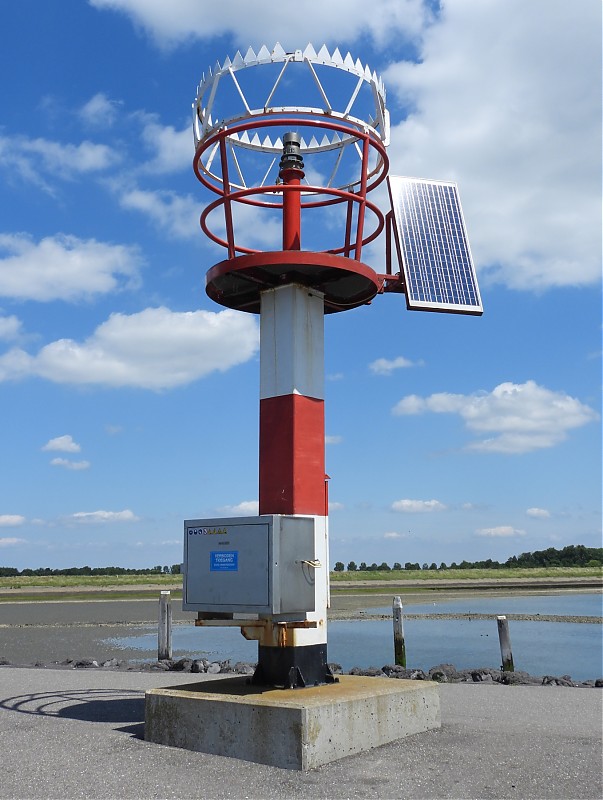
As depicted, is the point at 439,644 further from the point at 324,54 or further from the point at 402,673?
the point at 324,54

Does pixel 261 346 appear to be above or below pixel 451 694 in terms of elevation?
above

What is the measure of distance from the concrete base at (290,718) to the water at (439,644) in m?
11.2

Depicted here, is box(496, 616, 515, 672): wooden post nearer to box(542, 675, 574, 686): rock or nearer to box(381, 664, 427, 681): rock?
box(381, 664, 427, 681): rock

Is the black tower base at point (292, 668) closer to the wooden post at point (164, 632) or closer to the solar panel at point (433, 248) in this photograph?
the solar panel at point (433, 248)

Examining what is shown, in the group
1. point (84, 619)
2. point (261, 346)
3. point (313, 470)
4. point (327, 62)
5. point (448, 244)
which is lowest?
point (84, 619)

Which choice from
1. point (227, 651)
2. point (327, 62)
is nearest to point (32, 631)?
point (227, 651)

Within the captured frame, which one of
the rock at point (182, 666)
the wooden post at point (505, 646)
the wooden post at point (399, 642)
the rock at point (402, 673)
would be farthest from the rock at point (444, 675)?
the rock at point (182, 666)

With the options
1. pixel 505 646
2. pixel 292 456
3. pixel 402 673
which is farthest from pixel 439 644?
pixel 292 456

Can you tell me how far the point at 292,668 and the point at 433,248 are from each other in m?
6.69

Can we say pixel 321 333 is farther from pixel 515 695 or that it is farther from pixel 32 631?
pixel 32 631

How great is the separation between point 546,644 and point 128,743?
2065 centimetres

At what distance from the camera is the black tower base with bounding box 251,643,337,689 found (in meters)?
10.0

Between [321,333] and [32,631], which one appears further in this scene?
[32,631]

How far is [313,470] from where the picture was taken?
10781 millimetres
